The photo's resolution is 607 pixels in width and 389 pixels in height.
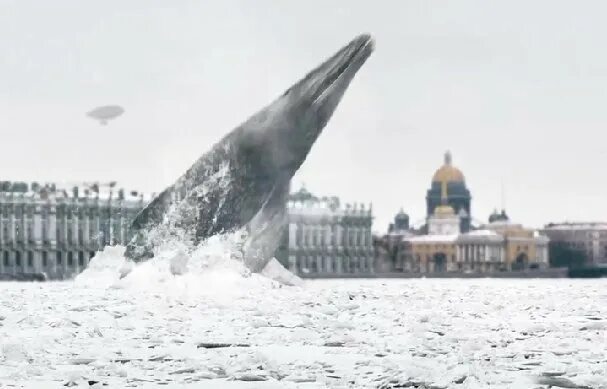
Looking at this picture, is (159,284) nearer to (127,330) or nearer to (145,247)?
(145,247)

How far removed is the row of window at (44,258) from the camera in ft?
357

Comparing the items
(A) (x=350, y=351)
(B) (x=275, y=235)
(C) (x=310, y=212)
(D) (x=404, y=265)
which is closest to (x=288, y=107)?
(B) (x=275, y=235)

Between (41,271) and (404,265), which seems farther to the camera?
(404,265)

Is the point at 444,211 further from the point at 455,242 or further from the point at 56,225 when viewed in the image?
the point at 56,225

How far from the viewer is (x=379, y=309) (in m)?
34.4

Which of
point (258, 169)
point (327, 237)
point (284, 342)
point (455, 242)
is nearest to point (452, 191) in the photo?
point (455, 242)

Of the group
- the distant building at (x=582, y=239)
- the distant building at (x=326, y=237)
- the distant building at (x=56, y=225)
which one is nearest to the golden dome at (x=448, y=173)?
the distant building at (x=582, y=239)

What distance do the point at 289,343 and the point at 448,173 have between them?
162m

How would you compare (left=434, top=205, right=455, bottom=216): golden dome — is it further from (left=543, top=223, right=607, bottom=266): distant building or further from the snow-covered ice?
the snow-covered ice

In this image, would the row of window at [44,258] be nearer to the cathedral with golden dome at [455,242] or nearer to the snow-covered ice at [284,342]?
the cathedral with golden dome at [455,242]

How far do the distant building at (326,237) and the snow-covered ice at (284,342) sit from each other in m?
97.7

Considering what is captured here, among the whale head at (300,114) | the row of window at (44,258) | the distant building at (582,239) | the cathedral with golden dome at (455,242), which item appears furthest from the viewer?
A: the distant building at (582,239)

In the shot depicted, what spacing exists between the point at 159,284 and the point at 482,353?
1935 cm

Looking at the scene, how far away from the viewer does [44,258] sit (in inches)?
4375
